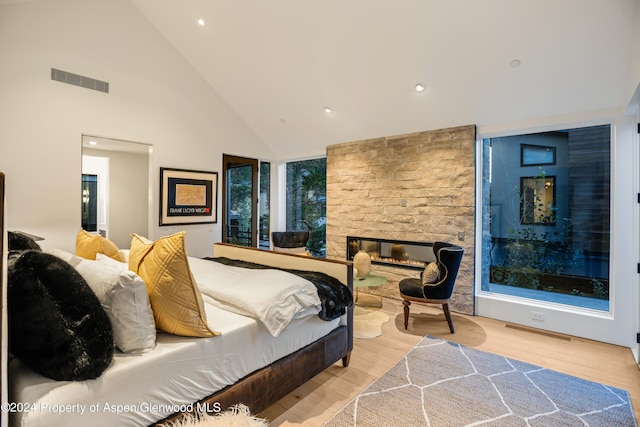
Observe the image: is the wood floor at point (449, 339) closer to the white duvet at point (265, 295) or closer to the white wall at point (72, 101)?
the white duvet at point (265, 295)

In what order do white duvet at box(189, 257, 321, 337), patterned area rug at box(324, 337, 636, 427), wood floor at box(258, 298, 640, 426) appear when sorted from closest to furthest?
white duvet at box(189, 257, 321, 337), patterned area rug at box(324, 337, 636, 427), wood floor at box(258, 298, 640, 426)

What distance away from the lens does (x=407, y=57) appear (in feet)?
10.9

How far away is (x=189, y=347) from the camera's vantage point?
1489 mm

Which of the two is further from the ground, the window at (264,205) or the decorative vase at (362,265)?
the window at (264,205)

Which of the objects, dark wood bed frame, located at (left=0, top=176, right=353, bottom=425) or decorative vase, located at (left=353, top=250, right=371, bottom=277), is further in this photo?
decorative vase, located at (left=353, top=250, right=371, bottom=277)

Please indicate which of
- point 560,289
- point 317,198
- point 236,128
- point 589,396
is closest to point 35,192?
point 236,128

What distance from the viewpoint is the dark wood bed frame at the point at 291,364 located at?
5.53 ft

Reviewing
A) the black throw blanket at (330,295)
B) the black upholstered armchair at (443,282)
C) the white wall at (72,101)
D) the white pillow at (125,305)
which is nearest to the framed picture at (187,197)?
the white wall at (72,101)

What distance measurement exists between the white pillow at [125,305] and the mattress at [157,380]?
→ 6cm

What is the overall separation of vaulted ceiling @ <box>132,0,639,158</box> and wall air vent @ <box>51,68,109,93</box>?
120cm

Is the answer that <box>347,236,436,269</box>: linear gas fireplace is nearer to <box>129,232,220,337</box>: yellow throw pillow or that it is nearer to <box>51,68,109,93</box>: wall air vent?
<box>129,232,220,337</box>: yellow throw pillow

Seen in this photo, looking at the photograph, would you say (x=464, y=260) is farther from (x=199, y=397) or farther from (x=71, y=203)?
(x=71, y=203)

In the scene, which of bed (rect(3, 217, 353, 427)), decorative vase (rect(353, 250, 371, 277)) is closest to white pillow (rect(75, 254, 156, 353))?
bed (rect(3, 217, 353, 427))

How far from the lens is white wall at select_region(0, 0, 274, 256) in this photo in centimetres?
327
